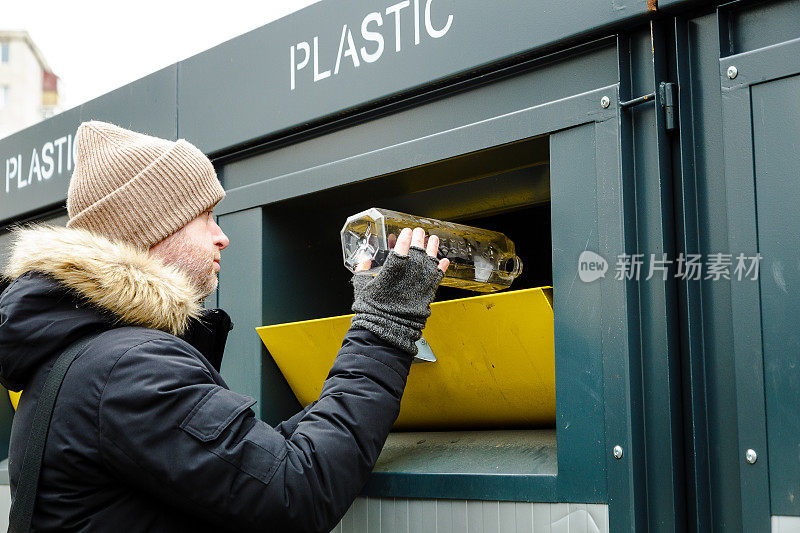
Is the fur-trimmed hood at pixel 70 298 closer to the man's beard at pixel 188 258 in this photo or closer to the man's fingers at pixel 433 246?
the man's beard at pixel 188 258

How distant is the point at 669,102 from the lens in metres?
1.38

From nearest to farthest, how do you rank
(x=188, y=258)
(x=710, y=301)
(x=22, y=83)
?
(x=710, y=301) < (x=188, y=258) < (x=22, y=83)

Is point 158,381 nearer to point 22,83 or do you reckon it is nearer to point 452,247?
point 452,247

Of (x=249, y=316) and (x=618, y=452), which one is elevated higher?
(x=249, y=316)

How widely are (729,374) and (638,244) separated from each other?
0.81 feet

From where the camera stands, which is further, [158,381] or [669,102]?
[669,102]

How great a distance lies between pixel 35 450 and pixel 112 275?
0.28 metres

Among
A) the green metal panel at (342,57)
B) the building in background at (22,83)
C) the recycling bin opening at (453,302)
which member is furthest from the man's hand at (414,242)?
the building in background at (22,83)

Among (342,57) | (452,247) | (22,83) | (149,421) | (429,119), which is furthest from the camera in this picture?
(22,83)

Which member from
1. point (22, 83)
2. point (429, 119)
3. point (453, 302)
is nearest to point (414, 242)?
point (453, 302)

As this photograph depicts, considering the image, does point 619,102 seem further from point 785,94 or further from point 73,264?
point 73,264

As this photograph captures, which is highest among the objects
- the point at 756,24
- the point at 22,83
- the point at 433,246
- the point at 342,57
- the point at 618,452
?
the point at 22,83

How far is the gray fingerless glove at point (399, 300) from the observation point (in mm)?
1448

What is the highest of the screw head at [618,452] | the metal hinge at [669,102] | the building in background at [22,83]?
the building in background at [22,83]
